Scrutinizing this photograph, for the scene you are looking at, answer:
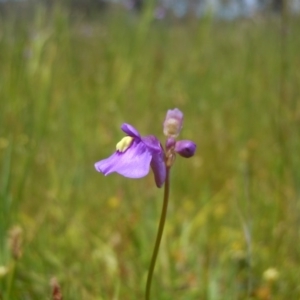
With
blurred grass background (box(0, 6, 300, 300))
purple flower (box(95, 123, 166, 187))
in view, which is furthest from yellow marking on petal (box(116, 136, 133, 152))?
blurred grass background (box(0, 6, 300, 300))

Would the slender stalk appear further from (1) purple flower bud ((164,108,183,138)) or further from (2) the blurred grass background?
(2) the blurred grass background

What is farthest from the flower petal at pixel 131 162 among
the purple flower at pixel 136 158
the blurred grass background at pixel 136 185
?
the blurred grass background at pixel 136 185

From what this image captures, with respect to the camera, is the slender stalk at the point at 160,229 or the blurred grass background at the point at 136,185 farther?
the blurred grass background at the point at 136,185

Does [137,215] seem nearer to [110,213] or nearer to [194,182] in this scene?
[110,213]

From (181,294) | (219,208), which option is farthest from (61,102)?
(181,294)

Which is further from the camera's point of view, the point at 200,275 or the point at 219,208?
the point at 219,208

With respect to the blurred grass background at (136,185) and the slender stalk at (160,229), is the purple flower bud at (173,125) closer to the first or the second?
the slender stalk at (160,229)
